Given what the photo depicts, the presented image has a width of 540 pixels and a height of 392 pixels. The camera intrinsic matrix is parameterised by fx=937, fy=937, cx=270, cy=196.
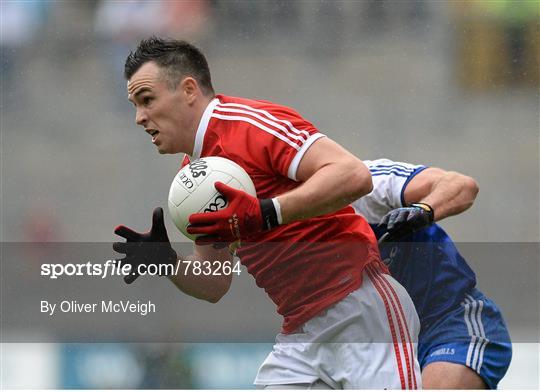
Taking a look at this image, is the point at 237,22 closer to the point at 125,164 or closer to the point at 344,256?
the point at 125,164

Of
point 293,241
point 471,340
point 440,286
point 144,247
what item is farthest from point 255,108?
point 471,340

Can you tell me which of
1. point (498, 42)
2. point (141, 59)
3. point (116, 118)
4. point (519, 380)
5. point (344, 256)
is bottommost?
point (519, 380)

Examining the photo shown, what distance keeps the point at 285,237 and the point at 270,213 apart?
234 mm

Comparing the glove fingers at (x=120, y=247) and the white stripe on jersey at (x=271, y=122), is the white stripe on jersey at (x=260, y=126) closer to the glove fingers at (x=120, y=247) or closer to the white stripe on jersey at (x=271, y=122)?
the white stripe on jersey at (x=271, y=122)

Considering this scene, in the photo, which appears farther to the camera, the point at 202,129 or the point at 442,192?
the point at 442,192

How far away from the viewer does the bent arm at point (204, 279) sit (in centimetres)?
297

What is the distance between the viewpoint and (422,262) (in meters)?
3.19

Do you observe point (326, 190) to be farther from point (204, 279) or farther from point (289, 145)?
point (204, 279)

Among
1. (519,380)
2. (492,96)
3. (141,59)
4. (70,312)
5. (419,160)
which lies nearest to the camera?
(141,59)

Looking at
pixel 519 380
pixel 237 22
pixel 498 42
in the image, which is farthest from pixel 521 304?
pixel 237 22

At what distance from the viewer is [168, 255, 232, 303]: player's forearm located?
296cm

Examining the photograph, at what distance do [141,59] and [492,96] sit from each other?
212 inches

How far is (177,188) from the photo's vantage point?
8.58 feet

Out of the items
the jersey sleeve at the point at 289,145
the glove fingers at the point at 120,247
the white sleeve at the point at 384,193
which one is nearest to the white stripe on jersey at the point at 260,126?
the jersey sleeve at the point at 289,145
